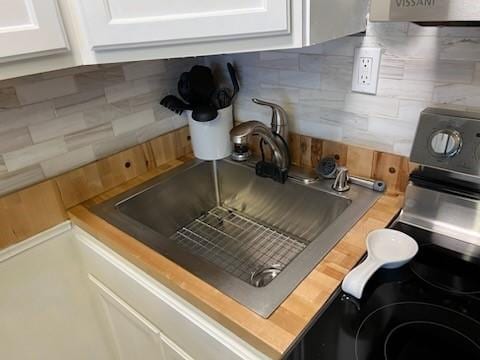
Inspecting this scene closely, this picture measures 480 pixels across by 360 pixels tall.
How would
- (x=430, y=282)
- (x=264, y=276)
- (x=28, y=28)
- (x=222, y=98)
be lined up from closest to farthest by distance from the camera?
(x=28, y=28)
(x=430, y=282)
(x=264, y=276)
(x=222, y=98)

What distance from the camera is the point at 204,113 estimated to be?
1.17 metres

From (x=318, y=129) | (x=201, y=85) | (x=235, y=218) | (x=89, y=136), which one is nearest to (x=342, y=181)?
(x=318, y=129)

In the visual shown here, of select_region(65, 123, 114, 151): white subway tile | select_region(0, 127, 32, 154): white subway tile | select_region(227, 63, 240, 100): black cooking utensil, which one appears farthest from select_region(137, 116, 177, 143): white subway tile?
select_region(0, 127, 32, 154): white subway tile

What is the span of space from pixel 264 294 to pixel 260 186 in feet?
1.83

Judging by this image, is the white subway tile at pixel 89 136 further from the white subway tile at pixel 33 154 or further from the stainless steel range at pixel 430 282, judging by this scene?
the stainless steel range at pixel 430 282

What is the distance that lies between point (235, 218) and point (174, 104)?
456 millimetres

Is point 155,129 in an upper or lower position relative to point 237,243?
upper

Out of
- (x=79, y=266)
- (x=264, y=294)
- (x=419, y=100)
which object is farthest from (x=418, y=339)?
(x=79, y=266)

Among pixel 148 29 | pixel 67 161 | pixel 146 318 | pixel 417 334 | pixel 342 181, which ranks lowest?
pixel 146 318

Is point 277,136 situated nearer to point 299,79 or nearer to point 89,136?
point 299,79

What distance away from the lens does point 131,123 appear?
122 cm

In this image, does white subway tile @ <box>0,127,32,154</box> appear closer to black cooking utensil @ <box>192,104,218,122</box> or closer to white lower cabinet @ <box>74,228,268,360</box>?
white lower cabinet @ <box>74,228,268,360</box>

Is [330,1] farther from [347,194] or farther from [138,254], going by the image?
[138,254]

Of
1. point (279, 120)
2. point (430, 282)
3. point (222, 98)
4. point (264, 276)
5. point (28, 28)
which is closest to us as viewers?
point (28, 28)
